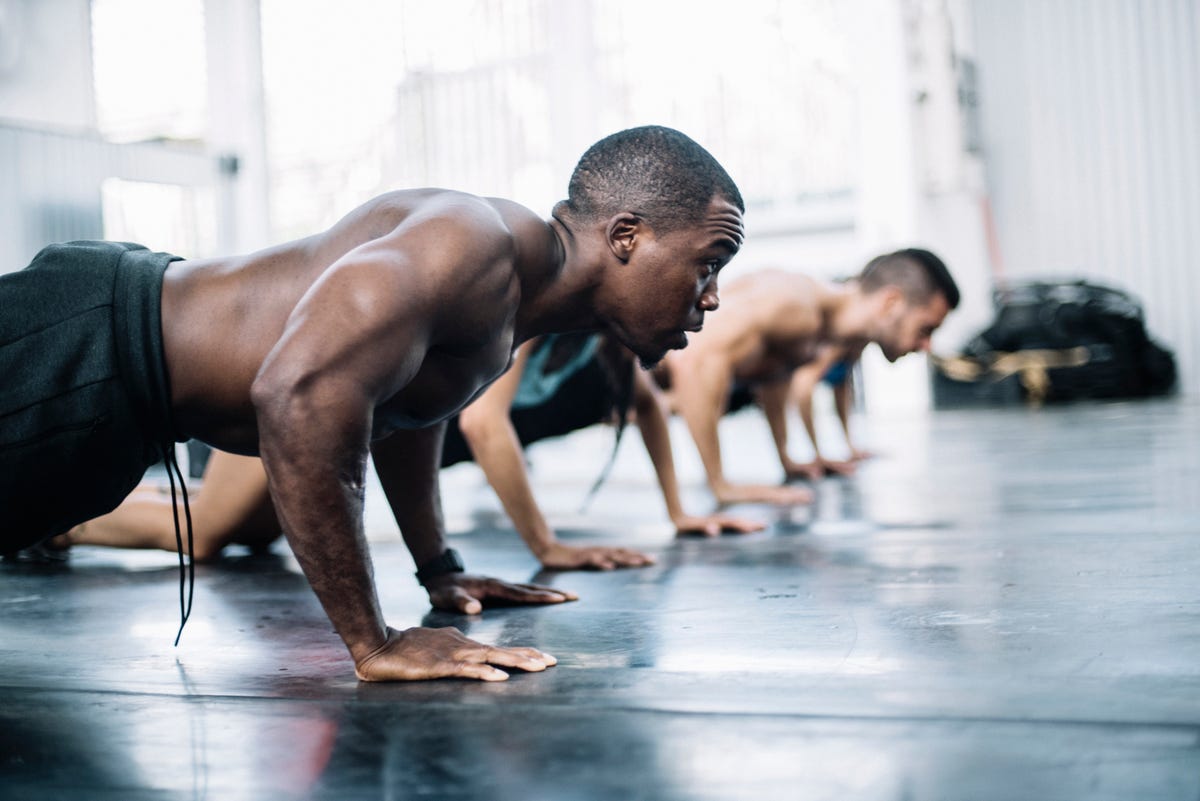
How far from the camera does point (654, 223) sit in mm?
1559

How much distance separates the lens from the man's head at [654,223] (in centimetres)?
156

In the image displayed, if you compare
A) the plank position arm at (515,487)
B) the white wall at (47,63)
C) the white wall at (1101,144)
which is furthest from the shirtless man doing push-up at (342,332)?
the white wall at (1101,144)

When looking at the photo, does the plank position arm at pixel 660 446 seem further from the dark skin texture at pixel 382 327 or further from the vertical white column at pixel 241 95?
the vertical white column at pixel 241 95

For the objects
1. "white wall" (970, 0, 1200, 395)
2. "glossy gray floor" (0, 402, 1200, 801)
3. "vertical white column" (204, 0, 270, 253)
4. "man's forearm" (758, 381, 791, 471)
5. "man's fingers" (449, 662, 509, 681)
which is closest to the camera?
"glossy gray floor" (0, 402, 1200, 801)

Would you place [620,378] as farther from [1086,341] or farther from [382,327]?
[1086,341]

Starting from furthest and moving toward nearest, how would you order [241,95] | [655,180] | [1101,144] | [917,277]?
[1101,144] < [241,95] < [917,277] < [655,180]

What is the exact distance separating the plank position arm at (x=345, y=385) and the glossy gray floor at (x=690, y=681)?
6.1 inches

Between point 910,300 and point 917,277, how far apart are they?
0.08m

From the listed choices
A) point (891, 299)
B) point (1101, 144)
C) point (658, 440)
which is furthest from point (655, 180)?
point (1101, 144)

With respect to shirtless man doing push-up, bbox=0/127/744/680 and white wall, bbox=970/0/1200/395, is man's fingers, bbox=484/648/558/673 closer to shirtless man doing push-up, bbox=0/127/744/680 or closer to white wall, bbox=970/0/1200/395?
shirtless man doing push-up, bbox=0/127/744/680

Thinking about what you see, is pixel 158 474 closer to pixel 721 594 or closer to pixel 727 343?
pixel 727 343

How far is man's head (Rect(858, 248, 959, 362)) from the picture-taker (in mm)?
3957

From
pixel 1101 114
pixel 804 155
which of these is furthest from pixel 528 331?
pixel 1101 114

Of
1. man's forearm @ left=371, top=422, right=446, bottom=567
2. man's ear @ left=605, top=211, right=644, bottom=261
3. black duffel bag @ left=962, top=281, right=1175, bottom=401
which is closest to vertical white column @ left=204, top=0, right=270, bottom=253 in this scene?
black duffel bag @ left=962, top=281, right=1175, bottom=401
